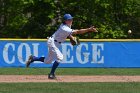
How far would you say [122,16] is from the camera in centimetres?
3525

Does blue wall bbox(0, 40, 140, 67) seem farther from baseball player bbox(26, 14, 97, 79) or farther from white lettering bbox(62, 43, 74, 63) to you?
baseball player bbox(26, 14, 97, 79)

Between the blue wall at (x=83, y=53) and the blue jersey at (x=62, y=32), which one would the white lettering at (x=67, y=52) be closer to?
the blue wall at (x=83, y=53)


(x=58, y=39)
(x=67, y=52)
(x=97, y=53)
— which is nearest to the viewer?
(x=58, y=39)

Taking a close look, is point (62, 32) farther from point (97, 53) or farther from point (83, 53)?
point (97, 53)
